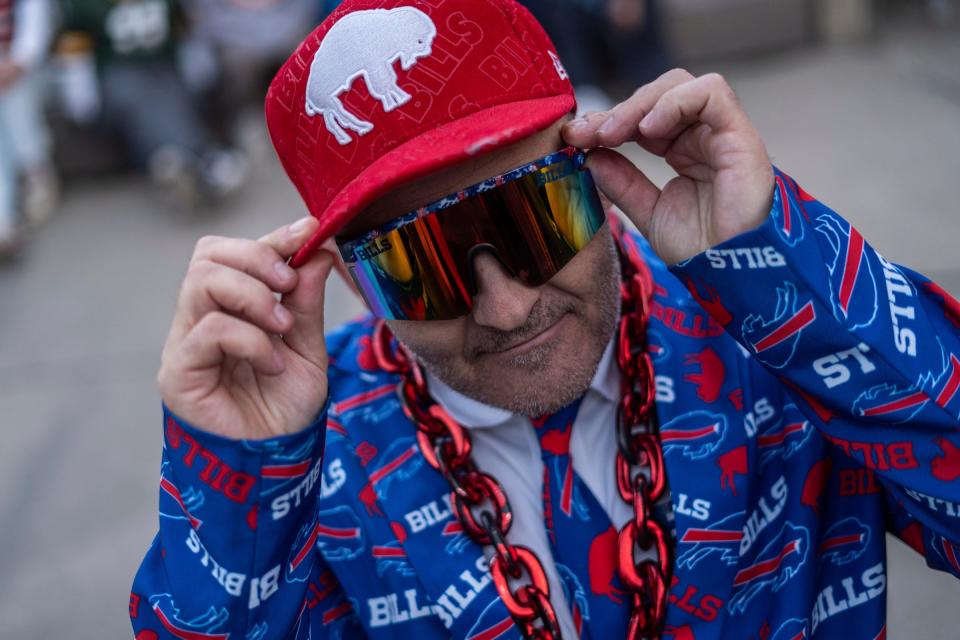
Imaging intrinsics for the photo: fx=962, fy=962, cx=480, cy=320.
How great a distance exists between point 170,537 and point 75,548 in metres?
2.56

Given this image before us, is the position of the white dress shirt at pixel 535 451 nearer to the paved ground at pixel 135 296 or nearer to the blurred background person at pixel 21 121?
the paved ground at pixel 135 296

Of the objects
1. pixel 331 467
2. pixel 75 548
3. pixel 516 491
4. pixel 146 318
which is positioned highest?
pixel 331 467

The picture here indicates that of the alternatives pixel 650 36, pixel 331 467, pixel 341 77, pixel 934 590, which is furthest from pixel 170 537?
pixel 650 36

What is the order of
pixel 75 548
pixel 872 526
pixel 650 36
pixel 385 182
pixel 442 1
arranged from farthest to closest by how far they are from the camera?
pixel 650 36 < pixel 75 548 < pixel 872 526 < pixel 442 1 < pixel 385 182

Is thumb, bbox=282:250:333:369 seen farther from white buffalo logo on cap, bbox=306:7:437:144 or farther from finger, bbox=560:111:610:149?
finger, bbox=560:111:610:149

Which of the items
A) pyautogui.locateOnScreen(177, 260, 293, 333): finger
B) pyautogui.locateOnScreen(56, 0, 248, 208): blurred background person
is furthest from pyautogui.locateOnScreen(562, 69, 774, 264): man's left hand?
pyautogui.locateOnScreen(56, 0, 248, 208): blurred background person

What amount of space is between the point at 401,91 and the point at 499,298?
1.16 ft

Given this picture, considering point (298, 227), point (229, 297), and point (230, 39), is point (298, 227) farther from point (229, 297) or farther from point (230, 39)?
Answer: point (230, 39)

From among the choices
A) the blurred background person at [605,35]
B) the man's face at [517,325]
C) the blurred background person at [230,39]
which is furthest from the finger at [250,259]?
the blurred background person at [230,39]

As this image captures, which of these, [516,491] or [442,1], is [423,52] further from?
[516,491]

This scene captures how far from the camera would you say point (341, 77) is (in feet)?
4.79

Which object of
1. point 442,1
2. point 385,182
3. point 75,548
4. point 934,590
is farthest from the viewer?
point 75,548

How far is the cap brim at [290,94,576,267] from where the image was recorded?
1375 millimetres

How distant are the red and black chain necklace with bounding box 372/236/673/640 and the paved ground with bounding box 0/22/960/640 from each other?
173 centimetres
